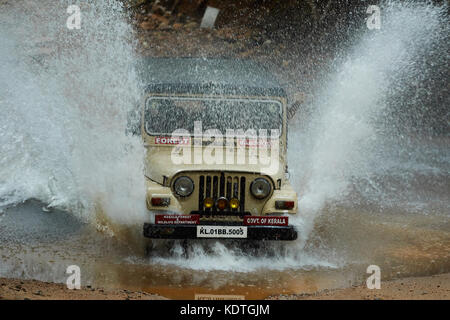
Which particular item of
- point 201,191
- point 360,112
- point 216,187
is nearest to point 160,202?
point 201,191

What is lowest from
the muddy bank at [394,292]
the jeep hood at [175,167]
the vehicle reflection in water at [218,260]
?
the muddy bank at [394,292]

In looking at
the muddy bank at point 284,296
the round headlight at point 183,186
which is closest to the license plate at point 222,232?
the round headlight at point 183,186

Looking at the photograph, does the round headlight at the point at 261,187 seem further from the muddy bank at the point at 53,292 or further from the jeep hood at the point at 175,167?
the muddy bank at the point at 53,292

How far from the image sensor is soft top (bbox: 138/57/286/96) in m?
6.98

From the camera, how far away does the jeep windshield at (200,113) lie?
22.9 ft

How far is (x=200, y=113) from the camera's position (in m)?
6.97

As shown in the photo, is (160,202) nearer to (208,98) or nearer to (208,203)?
(208,203)

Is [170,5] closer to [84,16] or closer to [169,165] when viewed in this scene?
[84,16]

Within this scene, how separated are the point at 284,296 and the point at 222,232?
3.50ft

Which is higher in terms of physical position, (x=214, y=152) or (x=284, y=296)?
(x=214, y=152)

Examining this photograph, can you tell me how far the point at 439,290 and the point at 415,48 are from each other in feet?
37.0

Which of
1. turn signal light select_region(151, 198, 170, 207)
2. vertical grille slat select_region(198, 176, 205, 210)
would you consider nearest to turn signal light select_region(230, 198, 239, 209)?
vertical grille slat select_region(198, 176, 205, 210)

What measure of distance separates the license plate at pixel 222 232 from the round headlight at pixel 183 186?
432 mm

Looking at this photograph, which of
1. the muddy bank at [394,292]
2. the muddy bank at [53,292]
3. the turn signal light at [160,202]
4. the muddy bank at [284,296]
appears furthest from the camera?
the turn signal light at [160,202]
